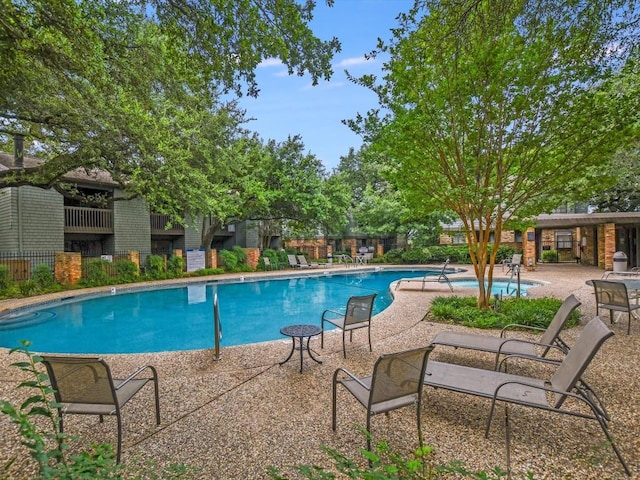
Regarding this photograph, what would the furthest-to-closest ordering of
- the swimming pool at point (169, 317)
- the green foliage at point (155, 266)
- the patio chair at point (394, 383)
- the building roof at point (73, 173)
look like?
the green foliage at point (155, 266), the building roof at point (73, 173), the swimming pool at point (169, 317), the patio chair at point (394, 383)

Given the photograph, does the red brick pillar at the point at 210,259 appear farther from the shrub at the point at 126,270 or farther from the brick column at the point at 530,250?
the brick column at the point at 530,250

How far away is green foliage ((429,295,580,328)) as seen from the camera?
5961 mm

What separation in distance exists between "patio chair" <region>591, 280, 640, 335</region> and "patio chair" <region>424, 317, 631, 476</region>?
3421mm

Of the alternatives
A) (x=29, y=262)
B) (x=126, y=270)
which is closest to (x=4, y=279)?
(x=29, y=262)

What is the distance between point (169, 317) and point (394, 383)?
7.99m

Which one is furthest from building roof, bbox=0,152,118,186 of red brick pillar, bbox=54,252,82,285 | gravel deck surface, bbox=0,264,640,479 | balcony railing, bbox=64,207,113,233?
gravel deck surface, bbox=0,264,640,479

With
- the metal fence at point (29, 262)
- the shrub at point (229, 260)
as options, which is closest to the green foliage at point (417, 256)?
the shrub at point (229, 260)

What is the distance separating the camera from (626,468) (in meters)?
2.36

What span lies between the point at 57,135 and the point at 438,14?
9.25 meters

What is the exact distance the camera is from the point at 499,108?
6.21m

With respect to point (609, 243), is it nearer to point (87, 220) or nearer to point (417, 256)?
point (417, 256)

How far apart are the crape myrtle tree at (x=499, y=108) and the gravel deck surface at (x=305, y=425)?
3.21 m

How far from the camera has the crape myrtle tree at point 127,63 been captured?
12.5 ft

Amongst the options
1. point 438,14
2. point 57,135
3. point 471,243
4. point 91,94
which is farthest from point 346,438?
point 57,135
